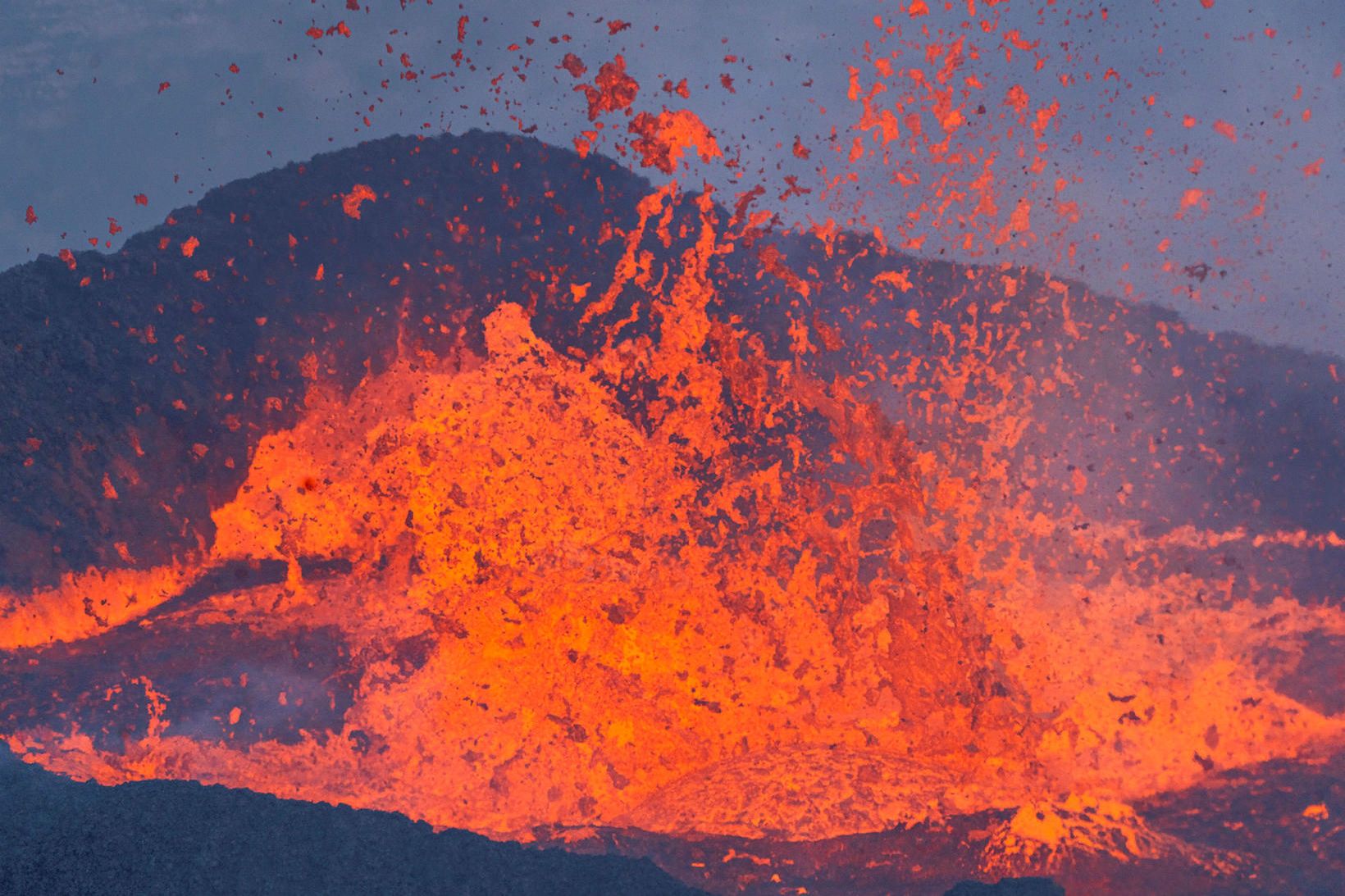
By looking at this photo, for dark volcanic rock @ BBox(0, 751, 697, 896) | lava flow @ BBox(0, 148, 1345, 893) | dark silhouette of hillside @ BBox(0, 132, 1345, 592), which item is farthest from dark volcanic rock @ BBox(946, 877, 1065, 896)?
dark silhouette of hillside @ BBox(0, 132, 1345, 592)

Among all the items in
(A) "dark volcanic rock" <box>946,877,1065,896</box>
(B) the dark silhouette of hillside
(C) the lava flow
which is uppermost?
(B) the dark silhouette of hillside

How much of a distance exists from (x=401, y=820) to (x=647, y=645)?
1.36 m

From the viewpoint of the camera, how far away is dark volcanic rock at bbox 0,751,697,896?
10.2 feet

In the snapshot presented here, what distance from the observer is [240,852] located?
321 cm

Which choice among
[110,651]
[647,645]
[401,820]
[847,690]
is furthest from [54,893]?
[847,690]

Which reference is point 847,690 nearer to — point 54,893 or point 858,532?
point 858,532

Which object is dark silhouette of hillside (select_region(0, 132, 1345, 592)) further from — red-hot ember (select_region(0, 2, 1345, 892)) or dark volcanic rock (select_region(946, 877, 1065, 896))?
dark volcanic rock (select_region(946, 877, 1065, 896))

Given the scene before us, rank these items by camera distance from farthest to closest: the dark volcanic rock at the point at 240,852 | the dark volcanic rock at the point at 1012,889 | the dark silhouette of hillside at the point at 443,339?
the dark silhouette of hillside at the point at 443,339, the dark volcanic rock at the point at 1012,889, the dark volcanic rock at the point at 240,852

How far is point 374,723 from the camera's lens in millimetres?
4203

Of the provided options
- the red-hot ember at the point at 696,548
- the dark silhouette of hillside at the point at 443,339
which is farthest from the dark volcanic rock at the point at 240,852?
the dark silhouette of hillside at the point at 443,339

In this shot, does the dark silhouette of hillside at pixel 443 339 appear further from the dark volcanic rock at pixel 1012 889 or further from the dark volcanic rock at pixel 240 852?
the dark volcanic rock at pixel 1012 889

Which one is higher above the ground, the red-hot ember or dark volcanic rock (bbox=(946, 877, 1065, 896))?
the red-hot ember

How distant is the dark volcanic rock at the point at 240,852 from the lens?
10.2ft

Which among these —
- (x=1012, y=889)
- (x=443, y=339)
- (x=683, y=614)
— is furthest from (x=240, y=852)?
(x=1012, y=889)
